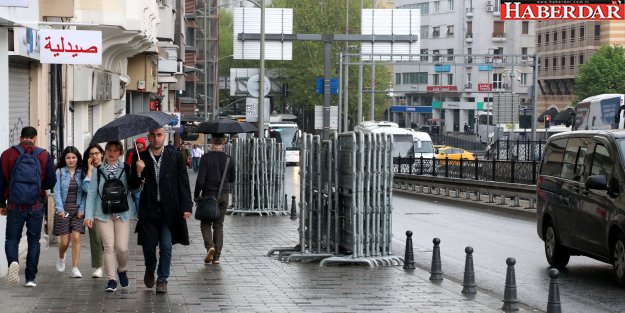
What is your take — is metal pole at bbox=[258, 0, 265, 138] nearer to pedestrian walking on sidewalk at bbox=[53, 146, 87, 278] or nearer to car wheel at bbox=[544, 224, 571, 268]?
car wheel at bbox=[544, 224, 571, 268]

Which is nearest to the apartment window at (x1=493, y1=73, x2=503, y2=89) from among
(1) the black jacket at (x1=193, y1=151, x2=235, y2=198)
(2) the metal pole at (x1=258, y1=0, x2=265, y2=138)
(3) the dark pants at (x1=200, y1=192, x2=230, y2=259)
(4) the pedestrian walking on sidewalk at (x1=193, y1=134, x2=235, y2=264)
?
(2) the metal pole at (x1=258, y1=0, x2=265, y2=138)

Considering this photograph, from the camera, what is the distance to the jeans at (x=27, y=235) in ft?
46.4

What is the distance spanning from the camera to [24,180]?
1409cm

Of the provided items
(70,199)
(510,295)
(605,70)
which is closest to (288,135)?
(605,70)

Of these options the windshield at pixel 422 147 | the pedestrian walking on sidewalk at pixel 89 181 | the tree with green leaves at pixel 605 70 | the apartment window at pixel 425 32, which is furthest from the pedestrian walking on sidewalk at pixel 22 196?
the apartment window at pixel 425 32

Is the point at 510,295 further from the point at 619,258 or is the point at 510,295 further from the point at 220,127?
the point at 220,127

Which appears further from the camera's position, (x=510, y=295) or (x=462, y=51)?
(x=462, y=51)

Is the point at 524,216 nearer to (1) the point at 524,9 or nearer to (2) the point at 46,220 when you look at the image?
(1) the point at 524,9

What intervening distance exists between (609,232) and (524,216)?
1502cm

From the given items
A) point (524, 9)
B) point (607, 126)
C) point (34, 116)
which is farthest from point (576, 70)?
point (34, 116)

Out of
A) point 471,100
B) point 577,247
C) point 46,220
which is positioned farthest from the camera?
point 471,100

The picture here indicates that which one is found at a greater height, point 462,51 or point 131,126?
point 462,51

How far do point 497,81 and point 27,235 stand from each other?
376 ft

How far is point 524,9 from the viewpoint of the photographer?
38.1m
